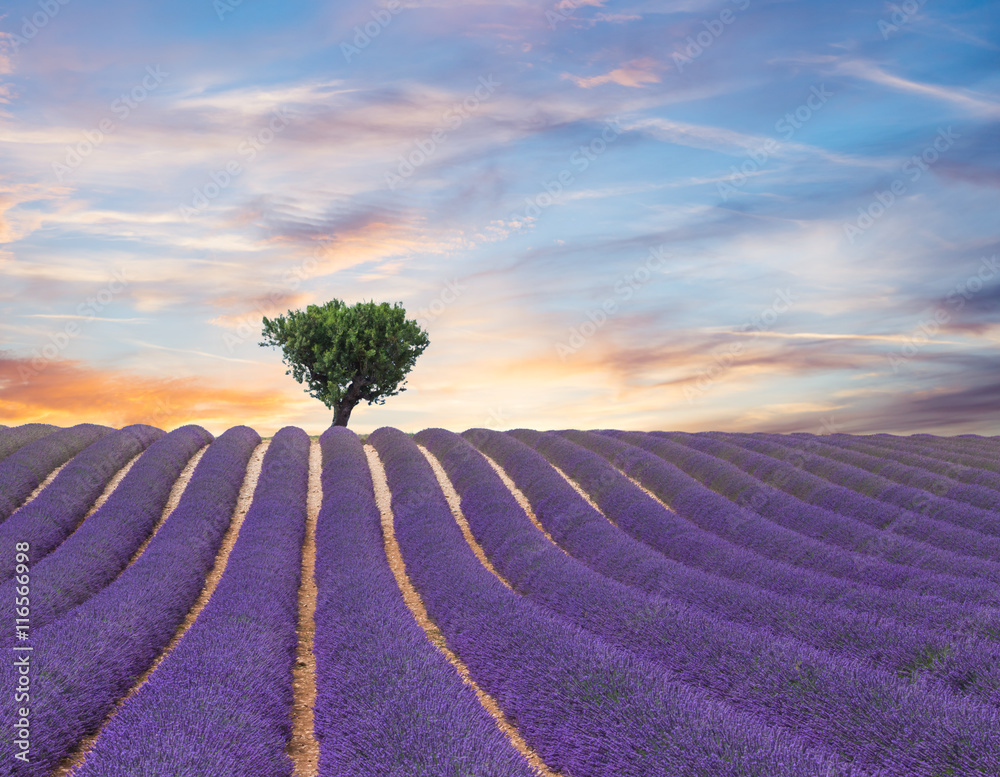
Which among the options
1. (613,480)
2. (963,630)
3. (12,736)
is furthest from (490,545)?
(12,736)

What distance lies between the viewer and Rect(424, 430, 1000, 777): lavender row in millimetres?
3773

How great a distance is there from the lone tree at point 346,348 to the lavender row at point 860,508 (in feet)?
44.6

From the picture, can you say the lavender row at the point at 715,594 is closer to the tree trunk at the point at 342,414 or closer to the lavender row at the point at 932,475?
the lavender row at the point at 932,475

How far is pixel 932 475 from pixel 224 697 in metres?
12.8

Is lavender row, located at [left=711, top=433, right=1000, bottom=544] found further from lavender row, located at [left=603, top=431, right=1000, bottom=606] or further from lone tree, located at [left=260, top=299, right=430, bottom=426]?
lone tree, located at [left=260, top=299, right=430, bottom=426]

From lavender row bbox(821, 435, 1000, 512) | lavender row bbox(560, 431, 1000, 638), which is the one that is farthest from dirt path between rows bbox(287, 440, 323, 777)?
lavender row bbox(821, 435, 1000, 512)

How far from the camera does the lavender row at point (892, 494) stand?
990 cm

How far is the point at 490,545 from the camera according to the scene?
9.69m

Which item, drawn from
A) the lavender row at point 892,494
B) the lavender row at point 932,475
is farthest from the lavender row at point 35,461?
the lavender row at point 932,475

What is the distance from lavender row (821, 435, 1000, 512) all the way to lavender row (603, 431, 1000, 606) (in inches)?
117

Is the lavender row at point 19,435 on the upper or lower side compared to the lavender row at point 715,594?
upper

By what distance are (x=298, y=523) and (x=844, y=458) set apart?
38.1 feet

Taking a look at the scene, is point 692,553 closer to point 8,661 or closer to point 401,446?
point 8,661

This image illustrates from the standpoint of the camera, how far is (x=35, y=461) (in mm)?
13180
